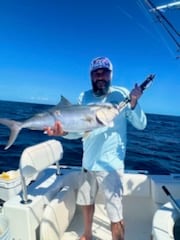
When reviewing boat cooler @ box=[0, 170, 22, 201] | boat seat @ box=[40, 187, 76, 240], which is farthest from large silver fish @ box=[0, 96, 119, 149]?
boat cooler @ box=[0, 170, 22, 201]

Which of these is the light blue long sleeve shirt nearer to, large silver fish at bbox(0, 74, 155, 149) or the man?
the man

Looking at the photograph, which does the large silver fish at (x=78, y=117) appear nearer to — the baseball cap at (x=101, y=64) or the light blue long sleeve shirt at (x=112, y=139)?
the light blue long sleeve shirt at (x=112, y=139)

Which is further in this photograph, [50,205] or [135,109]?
[50,205]

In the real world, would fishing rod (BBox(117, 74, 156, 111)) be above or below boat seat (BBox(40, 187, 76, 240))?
above

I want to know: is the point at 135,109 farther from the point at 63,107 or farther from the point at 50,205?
the point at 50,205

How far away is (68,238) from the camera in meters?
3.19

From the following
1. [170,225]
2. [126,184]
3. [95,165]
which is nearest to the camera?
[170,225]

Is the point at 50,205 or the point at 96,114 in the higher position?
the point at 96,114

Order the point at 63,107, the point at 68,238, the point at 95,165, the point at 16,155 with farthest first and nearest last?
the point at 16,155 → the point at 68,238 → the point at 95,165 → the point at 63,107

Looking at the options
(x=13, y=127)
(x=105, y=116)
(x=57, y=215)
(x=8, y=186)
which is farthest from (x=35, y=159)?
(x=8, y=186)

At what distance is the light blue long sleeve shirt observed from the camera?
2.62m

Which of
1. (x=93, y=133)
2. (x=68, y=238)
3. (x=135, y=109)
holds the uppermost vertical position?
(x=135, y=109)

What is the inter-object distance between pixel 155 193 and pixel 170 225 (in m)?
1.10

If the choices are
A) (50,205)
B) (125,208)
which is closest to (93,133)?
(50,205)
